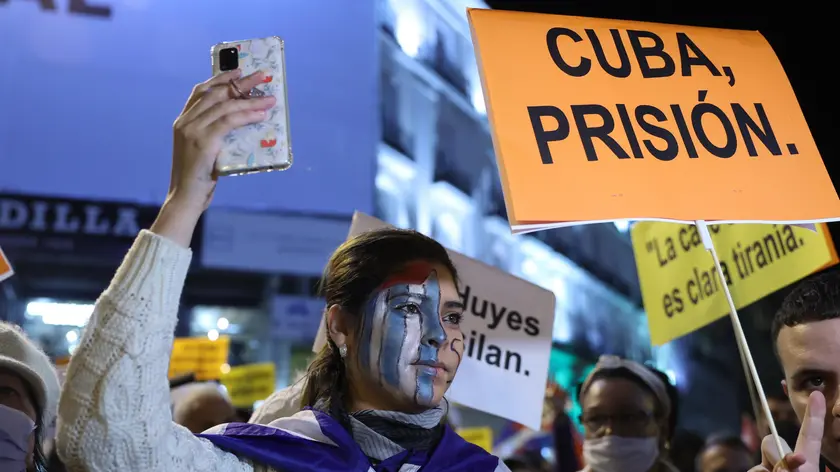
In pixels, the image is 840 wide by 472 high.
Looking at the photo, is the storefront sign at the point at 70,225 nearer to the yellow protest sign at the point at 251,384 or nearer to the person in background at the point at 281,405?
the yellow protest sign at the point at 251,384

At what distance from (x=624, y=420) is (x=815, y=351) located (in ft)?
4.59

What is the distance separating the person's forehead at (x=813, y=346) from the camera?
2.01 meters

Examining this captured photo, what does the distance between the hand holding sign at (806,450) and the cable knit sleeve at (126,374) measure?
112cm

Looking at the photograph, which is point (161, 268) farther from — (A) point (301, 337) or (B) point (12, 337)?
(A) point (301, 337)

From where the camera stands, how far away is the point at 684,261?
3574 mm

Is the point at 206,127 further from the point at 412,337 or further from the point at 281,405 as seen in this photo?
the point at 281,405

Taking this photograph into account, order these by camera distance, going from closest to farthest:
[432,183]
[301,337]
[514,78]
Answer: [514,78] → [301,337] → [432,183]

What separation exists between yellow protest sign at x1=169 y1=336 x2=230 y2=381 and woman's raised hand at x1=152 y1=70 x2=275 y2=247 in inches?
226

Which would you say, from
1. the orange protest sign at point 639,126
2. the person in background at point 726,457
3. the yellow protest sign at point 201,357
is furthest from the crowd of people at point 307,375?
the yellow protest sign at point 201,357

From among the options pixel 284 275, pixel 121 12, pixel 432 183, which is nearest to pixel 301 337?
pixel 284 275

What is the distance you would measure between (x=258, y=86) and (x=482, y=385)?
1.90 metres

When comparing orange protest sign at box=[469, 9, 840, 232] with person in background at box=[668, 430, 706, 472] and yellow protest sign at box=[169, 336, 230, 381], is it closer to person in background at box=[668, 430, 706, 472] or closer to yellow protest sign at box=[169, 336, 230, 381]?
person in background at box=[668, 430, 706, 472]

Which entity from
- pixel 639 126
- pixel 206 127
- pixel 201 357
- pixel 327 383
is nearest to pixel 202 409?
pixel 327 383

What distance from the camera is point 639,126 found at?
7.15 ft
